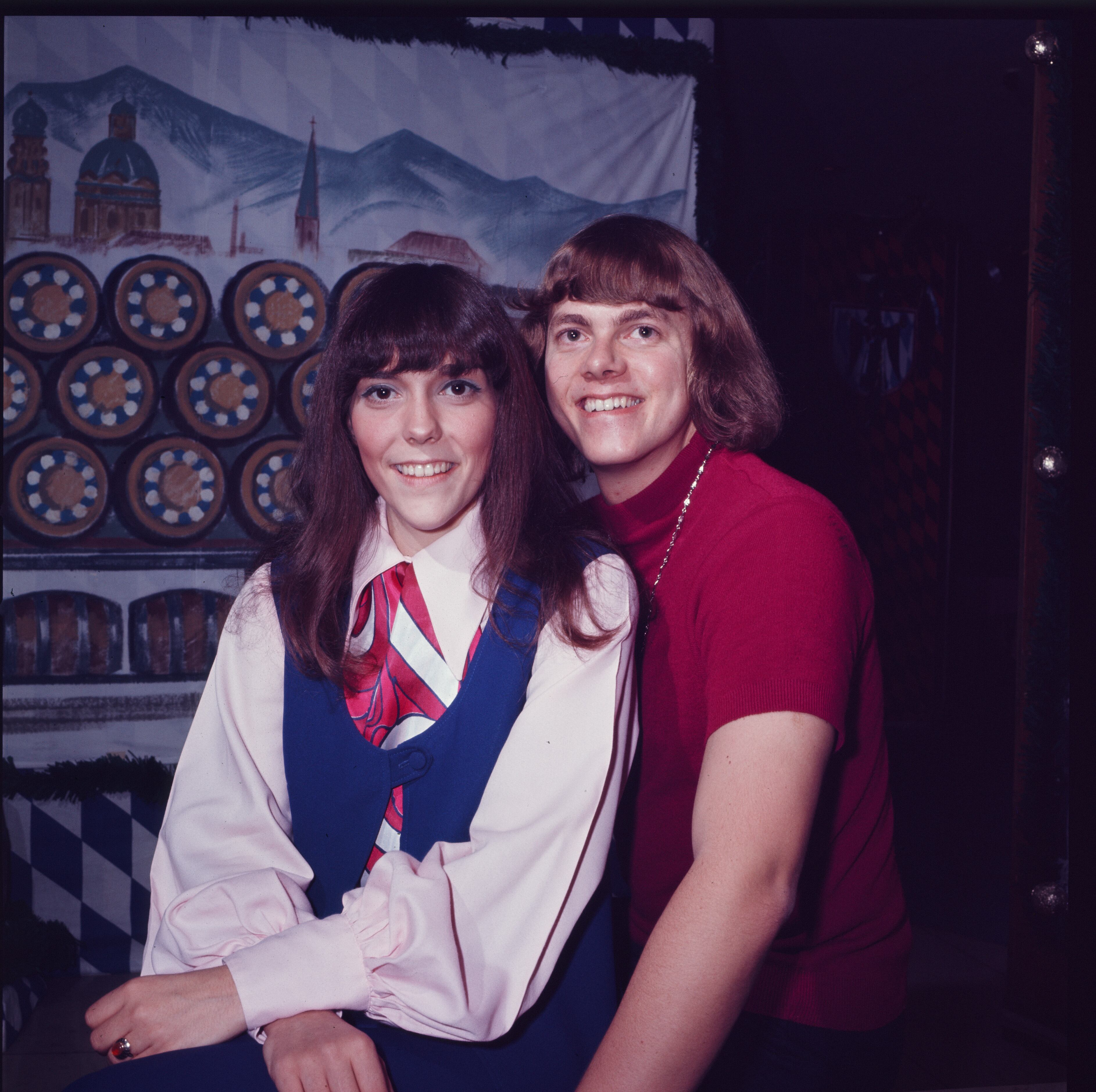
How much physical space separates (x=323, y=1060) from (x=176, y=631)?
1856mm

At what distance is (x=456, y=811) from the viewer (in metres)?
1.10

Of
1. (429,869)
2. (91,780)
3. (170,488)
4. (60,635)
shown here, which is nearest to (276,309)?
(170,488)

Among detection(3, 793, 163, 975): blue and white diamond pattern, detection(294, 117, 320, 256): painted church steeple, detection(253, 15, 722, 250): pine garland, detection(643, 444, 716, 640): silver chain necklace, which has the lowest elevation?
detection(3, 793, 163, 975): blue and white diamond pattern

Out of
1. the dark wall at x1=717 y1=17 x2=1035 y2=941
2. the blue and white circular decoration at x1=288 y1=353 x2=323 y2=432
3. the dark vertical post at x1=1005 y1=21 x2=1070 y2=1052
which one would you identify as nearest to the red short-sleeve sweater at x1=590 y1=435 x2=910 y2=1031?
the dark wall at x1=717 y1=17 x2=1035 y2=941

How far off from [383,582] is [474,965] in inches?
21.3

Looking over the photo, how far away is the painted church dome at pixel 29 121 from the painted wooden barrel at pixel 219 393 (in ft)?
2.36

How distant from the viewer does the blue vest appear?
1.04 meters

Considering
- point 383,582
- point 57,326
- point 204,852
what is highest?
point 57,326

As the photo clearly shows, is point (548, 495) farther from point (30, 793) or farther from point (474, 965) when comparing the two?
point (30, 793)

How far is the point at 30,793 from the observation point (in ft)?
8.16

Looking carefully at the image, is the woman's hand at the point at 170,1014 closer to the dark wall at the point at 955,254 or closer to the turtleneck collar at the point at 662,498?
the turtleneck collar at the point at 662,498

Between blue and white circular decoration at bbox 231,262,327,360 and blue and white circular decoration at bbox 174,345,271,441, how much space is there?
2.7 inches

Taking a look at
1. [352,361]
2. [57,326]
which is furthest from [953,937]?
[57,326]

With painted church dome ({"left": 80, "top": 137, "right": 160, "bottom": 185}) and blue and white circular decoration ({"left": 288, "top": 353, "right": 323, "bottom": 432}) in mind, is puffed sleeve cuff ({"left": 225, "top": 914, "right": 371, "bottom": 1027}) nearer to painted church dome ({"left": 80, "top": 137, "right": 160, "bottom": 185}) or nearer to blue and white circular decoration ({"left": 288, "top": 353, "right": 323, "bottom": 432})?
blue and white circular decoration ({"left": 288, "top": 353, "right": 323, "bottom": 432})
